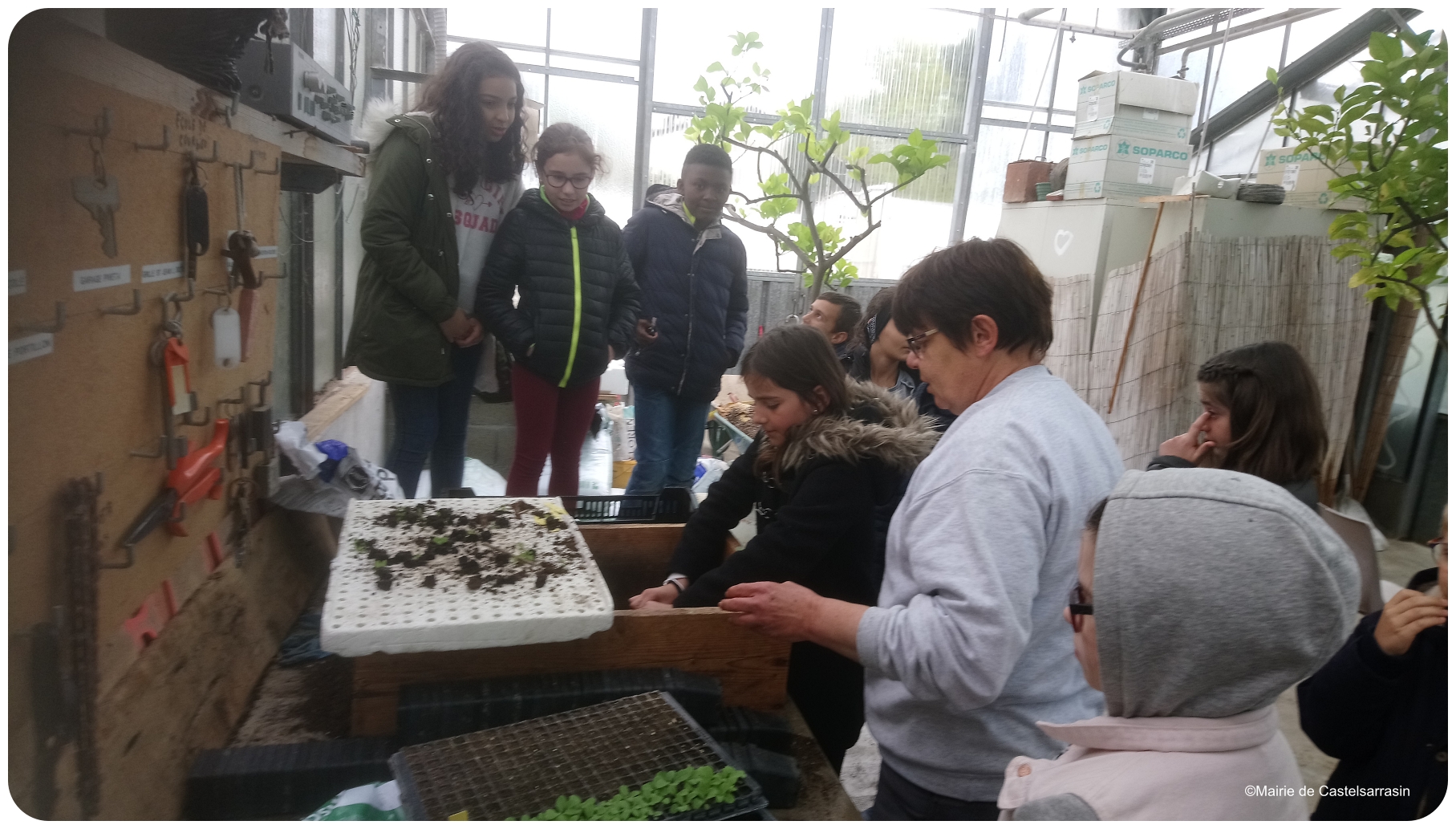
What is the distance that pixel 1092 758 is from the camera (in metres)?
0.84

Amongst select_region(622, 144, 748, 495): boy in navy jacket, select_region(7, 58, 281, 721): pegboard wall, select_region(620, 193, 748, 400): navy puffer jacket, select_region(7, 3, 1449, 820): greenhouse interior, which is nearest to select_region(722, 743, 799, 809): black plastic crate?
select_region(7, 3, 1449, 820): greenhouse interior

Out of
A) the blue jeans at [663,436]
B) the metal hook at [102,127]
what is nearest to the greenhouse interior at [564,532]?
the metal hook at [102,127]

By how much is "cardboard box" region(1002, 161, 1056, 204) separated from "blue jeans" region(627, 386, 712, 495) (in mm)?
3427

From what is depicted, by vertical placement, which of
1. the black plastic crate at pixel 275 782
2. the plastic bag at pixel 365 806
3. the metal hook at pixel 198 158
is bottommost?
the black plastic crate at pixel 275 782

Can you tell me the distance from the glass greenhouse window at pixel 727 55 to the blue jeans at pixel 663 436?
242cm

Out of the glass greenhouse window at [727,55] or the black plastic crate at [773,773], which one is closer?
the black plastic crate at [773,773]

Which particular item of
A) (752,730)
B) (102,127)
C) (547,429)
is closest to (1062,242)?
(547,429)

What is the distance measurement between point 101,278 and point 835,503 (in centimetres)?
110

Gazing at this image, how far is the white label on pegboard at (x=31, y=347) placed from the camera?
789mm

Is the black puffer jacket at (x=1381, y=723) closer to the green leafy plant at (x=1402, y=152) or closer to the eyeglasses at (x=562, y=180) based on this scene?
the green leafy plant at (x=1402, y=152)

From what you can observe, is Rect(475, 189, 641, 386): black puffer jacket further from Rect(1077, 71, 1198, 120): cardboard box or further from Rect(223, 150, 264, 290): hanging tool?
Rect(1077, 71, 1198, 120): cardboard box

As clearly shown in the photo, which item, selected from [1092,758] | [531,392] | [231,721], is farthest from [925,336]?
[531,392]

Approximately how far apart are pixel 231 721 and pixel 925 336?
1.15 metres

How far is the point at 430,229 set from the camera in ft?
7.17
